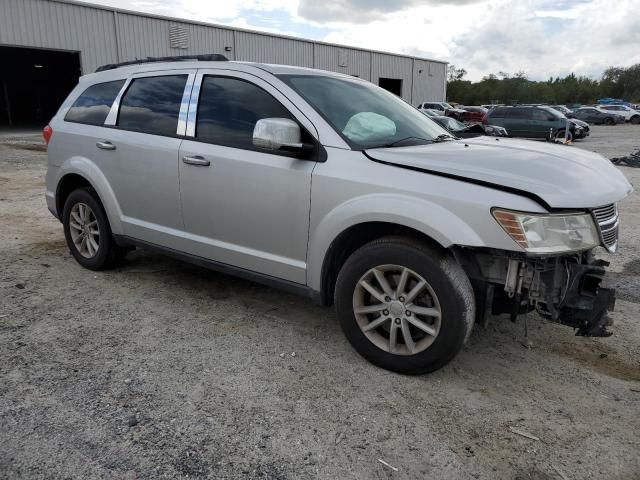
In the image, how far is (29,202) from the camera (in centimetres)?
834

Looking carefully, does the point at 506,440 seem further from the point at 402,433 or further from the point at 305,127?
the point at 305,127

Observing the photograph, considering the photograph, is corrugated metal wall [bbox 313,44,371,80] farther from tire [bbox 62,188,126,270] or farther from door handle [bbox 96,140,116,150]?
door handle [bbox 96,140,116,150]

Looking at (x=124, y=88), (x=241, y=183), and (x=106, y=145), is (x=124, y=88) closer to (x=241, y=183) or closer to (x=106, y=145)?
(x=106, y=145)

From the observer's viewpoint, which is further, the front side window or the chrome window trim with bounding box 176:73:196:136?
the front side window

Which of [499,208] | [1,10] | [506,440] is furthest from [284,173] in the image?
[1,10]

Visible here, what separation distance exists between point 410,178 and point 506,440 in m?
1.46

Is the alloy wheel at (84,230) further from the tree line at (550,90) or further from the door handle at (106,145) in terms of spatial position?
the tree line at (550,90)

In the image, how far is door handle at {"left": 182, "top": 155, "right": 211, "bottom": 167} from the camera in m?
3.74

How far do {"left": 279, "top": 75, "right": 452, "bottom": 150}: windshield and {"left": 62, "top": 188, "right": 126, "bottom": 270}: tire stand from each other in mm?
2283

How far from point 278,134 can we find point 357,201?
64 cm

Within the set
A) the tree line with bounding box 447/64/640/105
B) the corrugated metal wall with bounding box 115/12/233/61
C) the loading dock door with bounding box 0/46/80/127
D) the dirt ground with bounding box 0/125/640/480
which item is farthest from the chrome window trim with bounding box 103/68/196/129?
the tree line with bounding box 447/64/640/105

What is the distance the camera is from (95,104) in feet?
15.5

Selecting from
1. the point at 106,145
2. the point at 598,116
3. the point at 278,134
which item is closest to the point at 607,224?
the point at 278,134

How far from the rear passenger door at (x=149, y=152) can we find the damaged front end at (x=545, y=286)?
2.34 m
